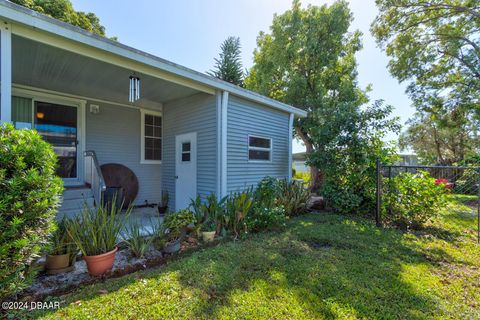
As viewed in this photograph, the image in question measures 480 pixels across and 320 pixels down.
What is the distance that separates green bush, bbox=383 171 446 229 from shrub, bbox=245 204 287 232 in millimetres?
2586

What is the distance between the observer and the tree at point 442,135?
1205 centimetres

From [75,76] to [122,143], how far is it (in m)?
2.24

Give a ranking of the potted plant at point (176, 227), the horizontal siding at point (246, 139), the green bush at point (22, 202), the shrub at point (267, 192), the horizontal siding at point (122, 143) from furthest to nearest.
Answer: the horizontal siding at point (122, 143), the horizontal siding at point (246, 139), the shrub at point (267, 192), the potted plant at point (176, 227), the green bush at point (22, 202)

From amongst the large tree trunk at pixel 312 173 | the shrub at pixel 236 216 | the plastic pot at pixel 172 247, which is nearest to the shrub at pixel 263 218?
the shrub at pixel 236 216

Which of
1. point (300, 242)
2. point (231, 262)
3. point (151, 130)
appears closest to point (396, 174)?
point (300, 242)

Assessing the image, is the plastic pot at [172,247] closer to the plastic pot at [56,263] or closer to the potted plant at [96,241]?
the potted plant at [96,241]

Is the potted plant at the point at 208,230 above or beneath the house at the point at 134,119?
beneath

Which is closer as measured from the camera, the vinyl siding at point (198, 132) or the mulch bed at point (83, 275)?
the mulch bed at point (83, 275)

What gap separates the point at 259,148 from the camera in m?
6.05

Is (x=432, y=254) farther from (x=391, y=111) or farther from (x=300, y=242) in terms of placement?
(x=391, y=111)

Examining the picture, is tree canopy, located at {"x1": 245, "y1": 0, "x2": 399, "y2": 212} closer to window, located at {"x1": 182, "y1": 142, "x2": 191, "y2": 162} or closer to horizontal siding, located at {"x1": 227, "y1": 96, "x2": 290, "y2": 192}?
horizontal siding, located at {"x1": 227, "y1": 96, "x2": 290, "y2": 192}

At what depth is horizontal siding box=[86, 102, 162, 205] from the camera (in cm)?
564

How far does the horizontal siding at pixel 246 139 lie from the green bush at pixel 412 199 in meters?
2.81

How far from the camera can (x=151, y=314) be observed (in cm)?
195
